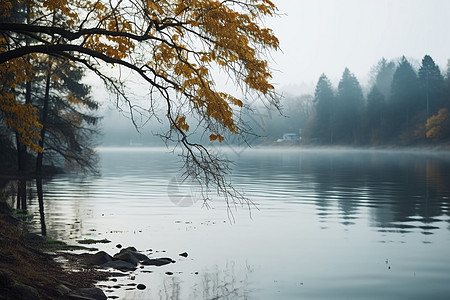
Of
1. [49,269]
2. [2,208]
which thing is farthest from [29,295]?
[2,208]

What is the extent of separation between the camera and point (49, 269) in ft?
40.5

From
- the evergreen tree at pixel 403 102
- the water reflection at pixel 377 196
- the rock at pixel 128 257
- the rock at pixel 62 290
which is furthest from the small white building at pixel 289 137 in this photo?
the rock at pixel 62 290

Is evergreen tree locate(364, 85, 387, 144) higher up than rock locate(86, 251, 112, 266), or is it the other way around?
evergreen tree locate(364, 85, 387, 144)

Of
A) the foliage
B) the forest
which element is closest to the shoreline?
the foliage

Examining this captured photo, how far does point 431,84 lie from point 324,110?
89.0 feet

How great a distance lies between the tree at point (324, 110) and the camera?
13962 centimetres

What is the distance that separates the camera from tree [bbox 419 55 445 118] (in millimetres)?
120688

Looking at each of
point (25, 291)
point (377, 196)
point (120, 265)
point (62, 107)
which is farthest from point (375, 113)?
point (25, 291)

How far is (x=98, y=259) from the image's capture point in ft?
46.8

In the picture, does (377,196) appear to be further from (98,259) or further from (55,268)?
(55,268)

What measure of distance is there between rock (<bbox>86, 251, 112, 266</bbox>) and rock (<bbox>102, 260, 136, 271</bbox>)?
0.71 feet

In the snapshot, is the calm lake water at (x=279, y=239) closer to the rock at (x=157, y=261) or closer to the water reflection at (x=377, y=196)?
the water reflection at (x=377, y=196)

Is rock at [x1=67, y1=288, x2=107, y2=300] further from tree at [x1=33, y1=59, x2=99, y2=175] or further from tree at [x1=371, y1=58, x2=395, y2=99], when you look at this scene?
tree at [x1=371, y1=58, x2=395, y2=99]

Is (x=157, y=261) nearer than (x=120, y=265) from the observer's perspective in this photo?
No
